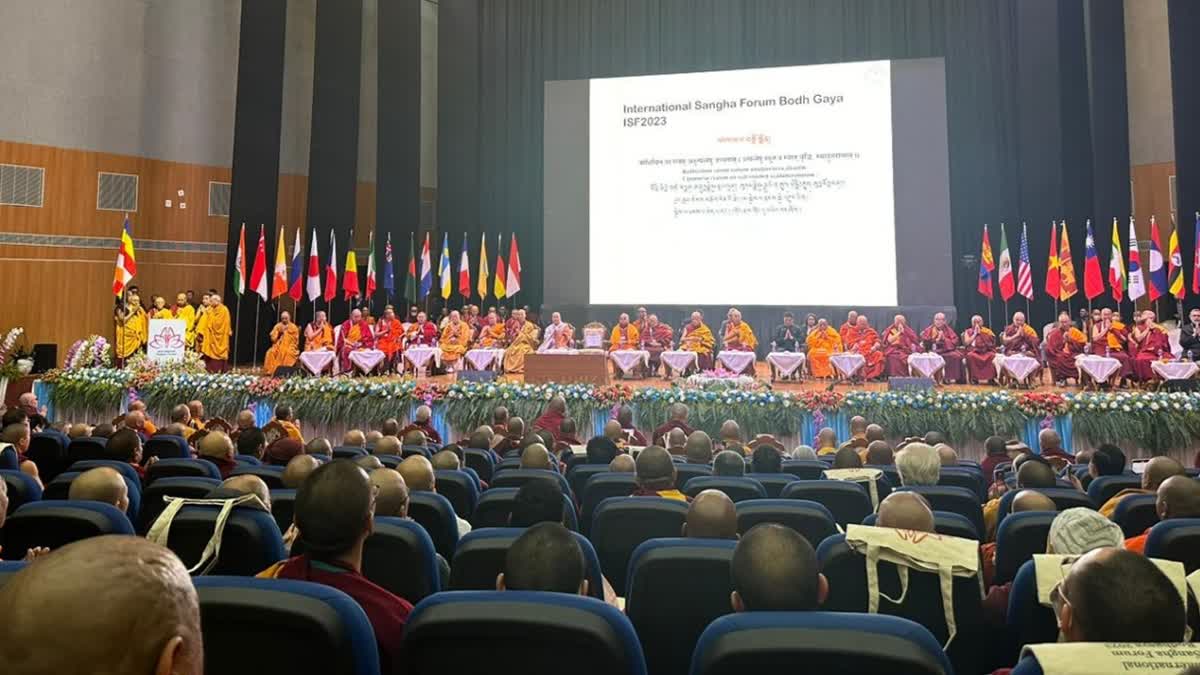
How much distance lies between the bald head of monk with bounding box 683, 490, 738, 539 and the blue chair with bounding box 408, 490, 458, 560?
1.12 metres

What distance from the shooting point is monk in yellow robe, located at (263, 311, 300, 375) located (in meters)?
13.9

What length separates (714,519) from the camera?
2.92 metres

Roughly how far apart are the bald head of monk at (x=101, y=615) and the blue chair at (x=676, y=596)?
173cm

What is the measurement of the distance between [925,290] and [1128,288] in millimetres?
3110

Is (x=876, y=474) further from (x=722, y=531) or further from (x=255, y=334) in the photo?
(x=255, y=334)

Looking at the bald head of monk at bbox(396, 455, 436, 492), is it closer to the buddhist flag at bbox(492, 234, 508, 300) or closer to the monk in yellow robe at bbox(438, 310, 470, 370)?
the monk in yellow robe at bbox(438, 310, 470, 370)

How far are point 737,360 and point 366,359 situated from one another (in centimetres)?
635

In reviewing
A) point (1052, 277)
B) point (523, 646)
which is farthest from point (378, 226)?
point (523, 646)

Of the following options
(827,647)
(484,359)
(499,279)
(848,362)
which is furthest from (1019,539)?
(499,279)

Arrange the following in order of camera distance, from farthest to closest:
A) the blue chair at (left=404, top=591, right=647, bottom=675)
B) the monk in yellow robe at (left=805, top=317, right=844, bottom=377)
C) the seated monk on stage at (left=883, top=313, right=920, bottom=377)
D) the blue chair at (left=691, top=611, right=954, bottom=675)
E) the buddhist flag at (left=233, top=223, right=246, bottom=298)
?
the buddhist flag at (left=233, top=223, right=246, bottom=298) < the monk in yellow robe at (left=805, top=317, right=844, bottom=377) < the seated monk on stage at (left=883, top=313, right=920, bottom=377) < the blue chair at (left=404, top=591, right=647, bottom=675) < the blue chair at (left=691, top=611, right=954, bottom=675)

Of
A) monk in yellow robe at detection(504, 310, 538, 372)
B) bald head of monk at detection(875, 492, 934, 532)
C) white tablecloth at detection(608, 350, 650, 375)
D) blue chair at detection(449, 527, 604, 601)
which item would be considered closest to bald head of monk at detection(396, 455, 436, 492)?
blue chair at detection(449, 527, 604, 601)

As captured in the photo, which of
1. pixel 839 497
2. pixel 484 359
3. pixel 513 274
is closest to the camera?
pixel 839 497

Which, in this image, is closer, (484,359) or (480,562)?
(480,562)

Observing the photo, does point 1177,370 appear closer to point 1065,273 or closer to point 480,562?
point 1065,273
